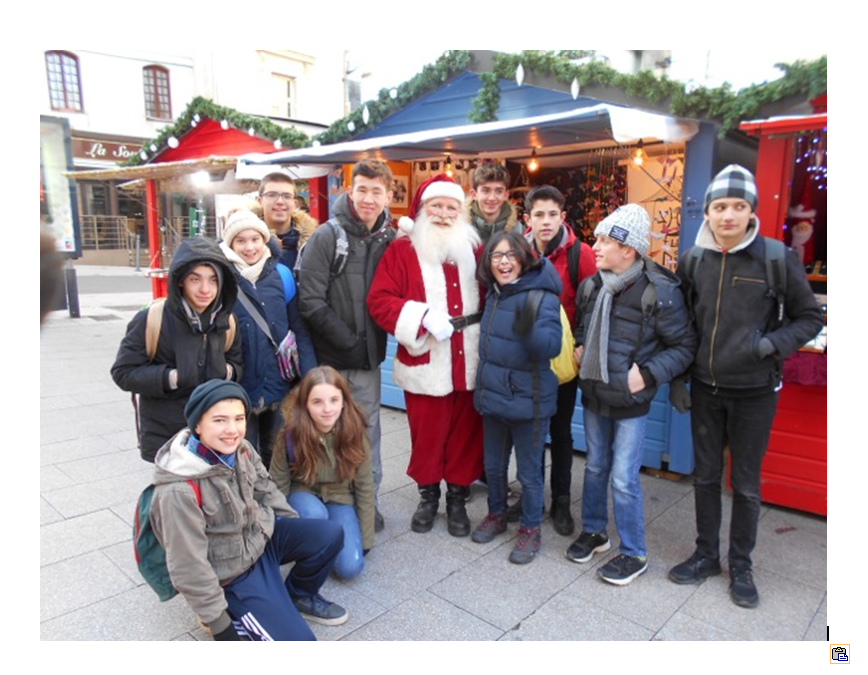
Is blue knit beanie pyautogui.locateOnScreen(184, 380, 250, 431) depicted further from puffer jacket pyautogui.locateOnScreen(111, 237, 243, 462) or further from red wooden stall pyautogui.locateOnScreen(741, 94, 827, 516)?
red wooden stall pyautogui.locateOnScreen(741, 94, 827, 516)

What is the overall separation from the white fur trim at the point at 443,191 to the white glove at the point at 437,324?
575 mm

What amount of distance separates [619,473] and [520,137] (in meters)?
2.51

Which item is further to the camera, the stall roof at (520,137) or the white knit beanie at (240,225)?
the stall roof at (520,137)

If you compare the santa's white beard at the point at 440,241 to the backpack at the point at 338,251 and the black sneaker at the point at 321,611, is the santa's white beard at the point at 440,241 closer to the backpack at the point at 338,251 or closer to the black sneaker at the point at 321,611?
the backpack at the point at 338,251

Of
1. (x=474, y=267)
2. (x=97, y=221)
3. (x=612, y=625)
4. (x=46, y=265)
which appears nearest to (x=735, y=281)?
(x=474, y=267)

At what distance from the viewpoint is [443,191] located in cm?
298

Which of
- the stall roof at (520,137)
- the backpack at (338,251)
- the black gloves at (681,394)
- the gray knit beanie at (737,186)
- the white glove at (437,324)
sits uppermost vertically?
the stall roof at (520,137)

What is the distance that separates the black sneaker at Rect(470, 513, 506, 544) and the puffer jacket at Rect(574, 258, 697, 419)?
0.88 m

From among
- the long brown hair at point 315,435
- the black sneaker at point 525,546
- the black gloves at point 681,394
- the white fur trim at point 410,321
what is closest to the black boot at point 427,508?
the black sneaker at point 525,546

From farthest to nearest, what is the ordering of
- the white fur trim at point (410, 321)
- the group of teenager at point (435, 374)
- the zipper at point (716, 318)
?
the white fur trim at point (410, 321), the zipper at point (716, 318), the group of teenager at point (435, 374)

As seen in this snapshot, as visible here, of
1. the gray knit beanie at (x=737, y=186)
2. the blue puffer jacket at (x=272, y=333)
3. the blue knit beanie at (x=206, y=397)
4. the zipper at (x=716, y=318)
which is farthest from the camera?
the blue puffer jacket at (x=272, y=333)

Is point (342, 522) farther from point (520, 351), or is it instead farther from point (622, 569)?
point (622, 569)

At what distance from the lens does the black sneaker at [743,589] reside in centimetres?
259

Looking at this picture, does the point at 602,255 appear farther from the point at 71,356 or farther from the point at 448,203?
the point at 71,356
